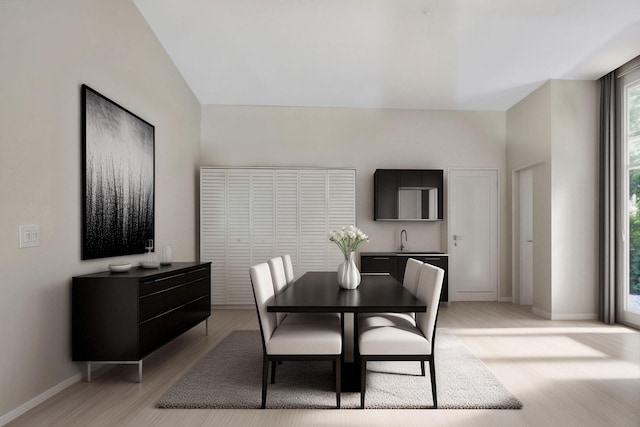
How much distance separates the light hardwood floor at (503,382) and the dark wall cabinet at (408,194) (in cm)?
195

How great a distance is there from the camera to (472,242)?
635 centimetres

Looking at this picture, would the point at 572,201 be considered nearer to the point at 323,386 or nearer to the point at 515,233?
the point at 515,233

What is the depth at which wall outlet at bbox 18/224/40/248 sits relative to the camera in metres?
2.58

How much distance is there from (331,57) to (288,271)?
2.75 meters

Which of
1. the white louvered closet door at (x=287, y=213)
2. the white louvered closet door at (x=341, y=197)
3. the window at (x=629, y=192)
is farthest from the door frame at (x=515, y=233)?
the white louvered closet door at (x=287, y=213)

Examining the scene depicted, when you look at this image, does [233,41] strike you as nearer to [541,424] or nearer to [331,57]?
[331,57]

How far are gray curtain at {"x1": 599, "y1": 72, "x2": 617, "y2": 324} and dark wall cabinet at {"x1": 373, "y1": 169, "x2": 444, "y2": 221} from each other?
2024 mm

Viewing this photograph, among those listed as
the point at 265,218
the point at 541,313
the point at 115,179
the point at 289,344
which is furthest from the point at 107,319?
the point at 541,313

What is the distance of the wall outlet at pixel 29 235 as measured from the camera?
258 cm

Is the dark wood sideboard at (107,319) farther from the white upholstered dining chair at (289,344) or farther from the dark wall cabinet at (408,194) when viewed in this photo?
the dark wall cabinet at (408,194)

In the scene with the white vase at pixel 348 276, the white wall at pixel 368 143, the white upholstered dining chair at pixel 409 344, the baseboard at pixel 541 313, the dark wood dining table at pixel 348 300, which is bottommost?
the baseboard at pixel 541 313

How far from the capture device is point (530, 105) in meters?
5.68

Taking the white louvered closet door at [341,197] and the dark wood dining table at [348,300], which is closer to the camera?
the dark wood dining table at [348,300]

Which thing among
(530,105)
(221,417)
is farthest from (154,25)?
(530,105)
